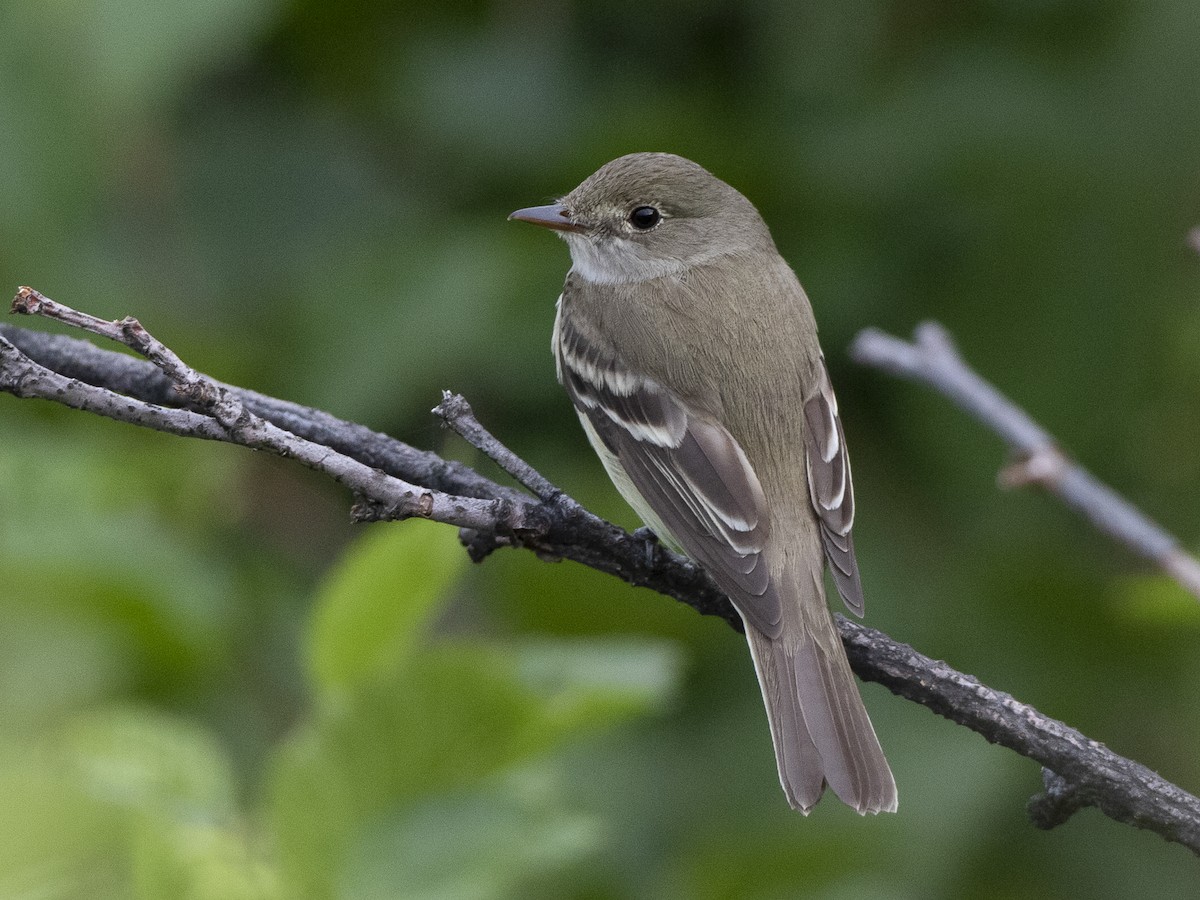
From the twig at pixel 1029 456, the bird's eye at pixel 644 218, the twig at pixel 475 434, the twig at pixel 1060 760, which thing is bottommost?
the twig at pixel 1060 760

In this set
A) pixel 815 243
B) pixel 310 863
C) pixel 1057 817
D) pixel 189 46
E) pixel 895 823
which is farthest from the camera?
pixel 815 243

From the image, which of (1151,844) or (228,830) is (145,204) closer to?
(228,830)

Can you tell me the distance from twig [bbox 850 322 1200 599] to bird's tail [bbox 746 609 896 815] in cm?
50

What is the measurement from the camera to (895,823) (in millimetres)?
3723

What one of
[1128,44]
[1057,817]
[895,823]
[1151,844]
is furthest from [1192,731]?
[1057,817]

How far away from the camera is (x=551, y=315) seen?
471cm

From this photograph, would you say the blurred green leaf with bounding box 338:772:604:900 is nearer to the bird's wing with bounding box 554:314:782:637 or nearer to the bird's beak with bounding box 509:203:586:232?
the bird's wing with bounding box 554:314:782:637

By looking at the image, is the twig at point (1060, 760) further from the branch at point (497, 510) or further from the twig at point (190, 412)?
the twig at point (190, 412)

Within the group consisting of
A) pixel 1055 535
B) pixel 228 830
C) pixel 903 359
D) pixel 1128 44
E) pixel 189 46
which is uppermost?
pixel 1128 44

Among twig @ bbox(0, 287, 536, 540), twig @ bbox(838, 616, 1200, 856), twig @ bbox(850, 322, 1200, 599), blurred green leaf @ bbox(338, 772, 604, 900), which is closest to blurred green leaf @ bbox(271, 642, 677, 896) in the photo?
blurred green leaf @ bbox(338, 772, 604, 900)

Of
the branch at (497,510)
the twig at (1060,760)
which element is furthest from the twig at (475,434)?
the twig at (1060,760)

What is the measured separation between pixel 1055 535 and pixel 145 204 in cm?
307

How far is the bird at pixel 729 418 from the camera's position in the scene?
2887 millimetres

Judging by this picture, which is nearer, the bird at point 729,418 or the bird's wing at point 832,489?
the bird at point 729,418
